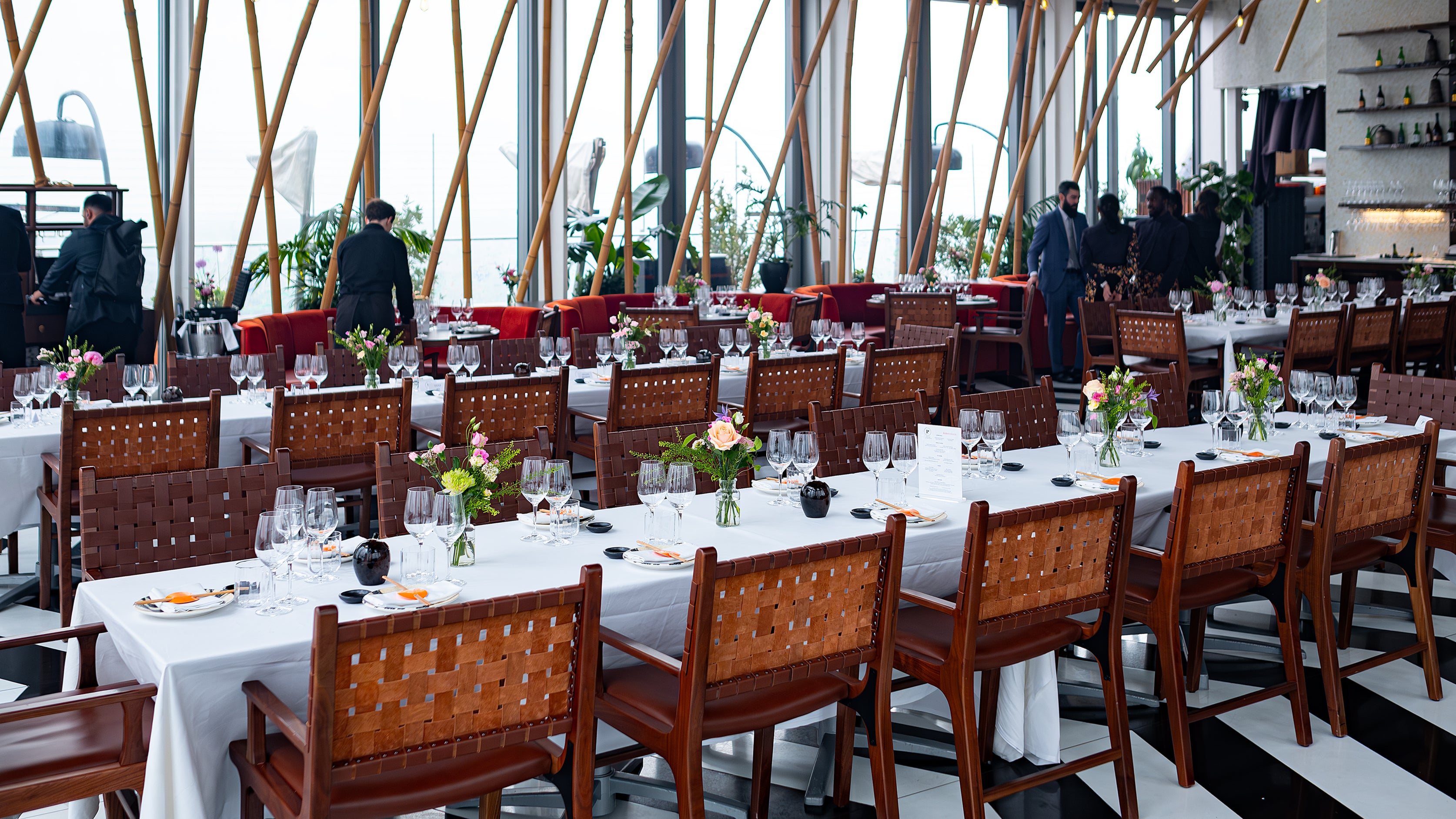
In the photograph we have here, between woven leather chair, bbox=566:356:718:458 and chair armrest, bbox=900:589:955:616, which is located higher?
woven leather chair, bbox=566:356:718:458

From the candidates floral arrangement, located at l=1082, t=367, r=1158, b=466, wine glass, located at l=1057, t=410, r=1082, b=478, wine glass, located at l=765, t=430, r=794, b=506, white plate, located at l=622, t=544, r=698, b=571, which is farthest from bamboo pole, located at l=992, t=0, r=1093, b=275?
white plate, located at l=622, t=544, r=698, b=571

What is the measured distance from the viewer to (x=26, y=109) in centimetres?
805

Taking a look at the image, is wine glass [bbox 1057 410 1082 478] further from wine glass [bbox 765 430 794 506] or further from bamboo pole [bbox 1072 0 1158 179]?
bamboo pole [bbox 1072 0 1158 179]

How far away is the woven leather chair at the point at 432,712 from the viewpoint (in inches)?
78.8

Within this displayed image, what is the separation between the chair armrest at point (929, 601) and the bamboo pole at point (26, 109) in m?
7.18

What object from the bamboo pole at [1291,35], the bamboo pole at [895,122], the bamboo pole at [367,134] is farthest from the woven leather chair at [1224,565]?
the bamboo pole at [1291,35]

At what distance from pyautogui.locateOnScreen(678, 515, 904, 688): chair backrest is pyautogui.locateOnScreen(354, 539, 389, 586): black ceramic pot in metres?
0.65

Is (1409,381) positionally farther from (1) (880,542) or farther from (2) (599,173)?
(2) (599,173)

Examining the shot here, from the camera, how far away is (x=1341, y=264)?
12.6 meters

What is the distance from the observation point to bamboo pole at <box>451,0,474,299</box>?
9.17 metres

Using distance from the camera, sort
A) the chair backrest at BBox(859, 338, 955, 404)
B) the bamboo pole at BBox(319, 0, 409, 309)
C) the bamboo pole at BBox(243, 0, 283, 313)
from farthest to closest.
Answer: the bamboo pole at BBox(319, 0, 409, 309) → the bamboo pole at BBox(243, 0, 283, 313) → the chair backrest at BBox(859, 338, 955, 404)

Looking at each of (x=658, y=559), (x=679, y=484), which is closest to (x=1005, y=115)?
(x=679, y=484)

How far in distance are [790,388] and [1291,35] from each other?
925 centimetres

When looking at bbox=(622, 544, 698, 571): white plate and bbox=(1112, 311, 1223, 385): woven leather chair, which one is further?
bbox=(1112, 311, 1223, 385): woven leather chair
